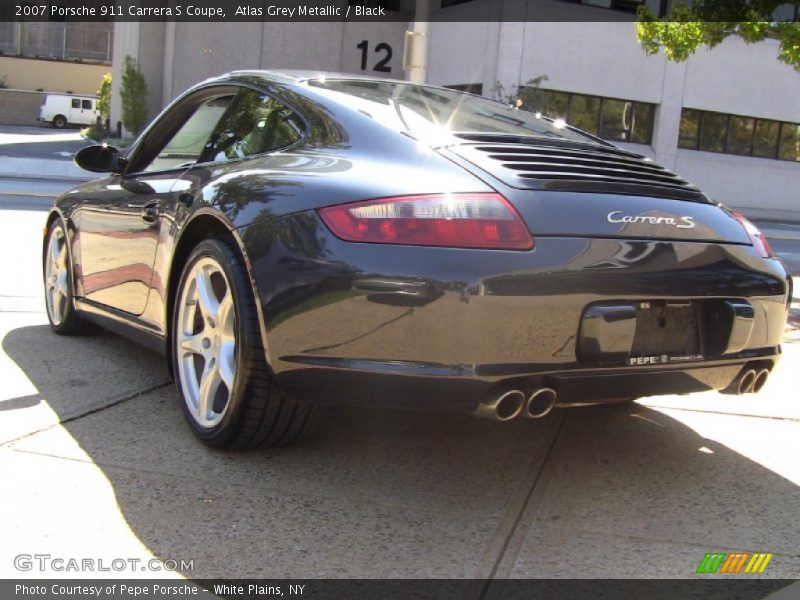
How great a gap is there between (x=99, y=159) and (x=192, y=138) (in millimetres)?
661

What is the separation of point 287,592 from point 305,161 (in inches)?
→ 57.7

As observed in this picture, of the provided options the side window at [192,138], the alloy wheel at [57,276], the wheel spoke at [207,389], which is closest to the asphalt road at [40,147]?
the alloy wheel at [57,276]

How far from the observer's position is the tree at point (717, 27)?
452 inches

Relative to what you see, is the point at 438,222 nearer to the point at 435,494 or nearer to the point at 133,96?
the point at 435,494

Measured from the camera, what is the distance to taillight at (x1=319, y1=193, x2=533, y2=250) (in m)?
2.72

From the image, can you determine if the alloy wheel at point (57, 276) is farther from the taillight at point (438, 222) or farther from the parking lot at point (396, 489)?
the taillight at point (438, 222)

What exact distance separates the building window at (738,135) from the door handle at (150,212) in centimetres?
2498

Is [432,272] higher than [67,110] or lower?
lower

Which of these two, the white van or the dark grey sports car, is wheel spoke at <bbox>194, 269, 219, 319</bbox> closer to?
the dark grey sports car

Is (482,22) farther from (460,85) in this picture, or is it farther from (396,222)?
(396,222)

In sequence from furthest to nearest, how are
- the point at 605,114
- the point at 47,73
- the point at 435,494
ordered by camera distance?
the point at 47,73 → the point at 605,114 → the point at 435,494

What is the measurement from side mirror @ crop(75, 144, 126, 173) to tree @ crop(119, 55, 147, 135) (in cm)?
2732

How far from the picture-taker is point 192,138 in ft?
14.1

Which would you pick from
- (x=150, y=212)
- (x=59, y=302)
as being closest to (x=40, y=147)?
(x=59, y=302)
